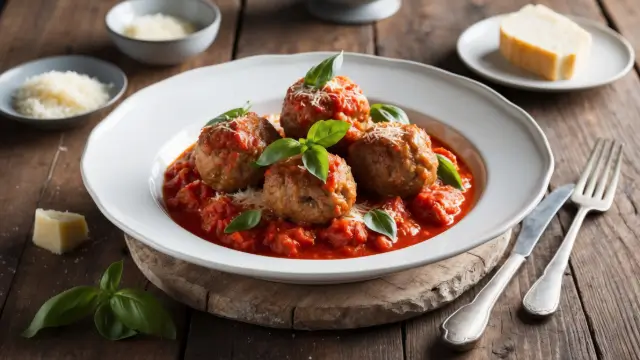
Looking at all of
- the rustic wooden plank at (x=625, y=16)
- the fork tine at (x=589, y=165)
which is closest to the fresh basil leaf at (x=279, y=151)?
the fork tine at (x=589, y=165)

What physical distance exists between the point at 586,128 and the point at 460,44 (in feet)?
3.18

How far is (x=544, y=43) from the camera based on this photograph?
4.79 m

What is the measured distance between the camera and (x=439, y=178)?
3.59 metres

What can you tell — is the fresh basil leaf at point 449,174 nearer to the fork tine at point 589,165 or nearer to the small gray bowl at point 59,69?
the fork tine at point 589,165

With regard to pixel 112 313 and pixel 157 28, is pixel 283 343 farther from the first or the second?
pixel 157 28

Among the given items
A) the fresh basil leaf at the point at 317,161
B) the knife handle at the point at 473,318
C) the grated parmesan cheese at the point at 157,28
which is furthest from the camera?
the grated parmesan cheese at the point at 157,28

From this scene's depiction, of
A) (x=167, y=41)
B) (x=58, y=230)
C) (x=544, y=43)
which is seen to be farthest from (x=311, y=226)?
(x=544, y=43)

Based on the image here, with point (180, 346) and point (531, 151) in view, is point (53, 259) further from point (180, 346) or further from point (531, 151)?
point (531, 151)

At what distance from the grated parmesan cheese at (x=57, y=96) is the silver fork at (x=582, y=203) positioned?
2375 millimetres

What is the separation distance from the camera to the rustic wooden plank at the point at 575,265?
119 inches

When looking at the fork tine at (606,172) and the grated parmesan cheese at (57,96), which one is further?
the grated parmesan cheese at (57,96)

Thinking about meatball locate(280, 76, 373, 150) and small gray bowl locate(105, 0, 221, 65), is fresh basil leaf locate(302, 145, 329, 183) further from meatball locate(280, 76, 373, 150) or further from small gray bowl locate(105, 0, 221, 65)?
small gray bowl locate(105, 0, 221, 65)

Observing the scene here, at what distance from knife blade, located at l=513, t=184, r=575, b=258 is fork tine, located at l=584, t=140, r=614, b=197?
78mm

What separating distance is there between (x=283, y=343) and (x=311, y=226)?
46 cm
